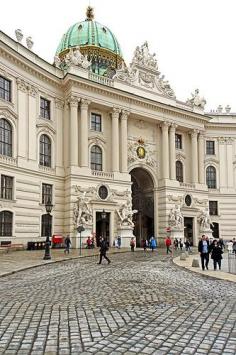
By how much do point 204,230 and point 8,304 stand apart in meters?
42.7

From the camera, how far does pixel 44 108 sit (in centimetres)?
4150

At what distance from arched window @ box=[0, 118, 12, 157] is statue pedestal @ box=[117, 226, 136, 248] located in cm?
1423

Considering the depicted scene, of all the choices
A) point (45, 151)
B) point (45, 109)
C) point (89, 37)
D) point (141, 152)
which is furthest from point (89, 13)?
point (45, 151)

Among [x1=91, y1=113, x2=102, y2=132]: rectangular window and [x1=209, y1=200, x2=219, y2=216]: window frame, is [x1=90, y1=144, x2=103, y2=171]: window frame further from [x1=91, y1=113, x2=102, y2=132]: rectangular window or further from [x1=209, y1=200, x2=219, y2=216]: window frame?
[x1=209, y1=200, x2=219, y2=216]: window frame

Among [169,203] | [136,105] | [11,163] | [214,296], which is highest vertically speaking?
[136,105]

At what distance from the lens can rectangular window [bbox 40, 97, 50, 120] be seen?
4112 centimetres

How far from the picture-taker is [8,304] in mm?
9984

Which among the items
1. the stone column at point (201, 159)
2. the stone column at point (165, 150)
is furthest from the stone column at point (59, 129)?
the stone column at point (201, 159)

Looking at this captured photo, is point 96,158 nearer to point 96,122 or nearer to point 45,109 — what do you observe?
point 96,122

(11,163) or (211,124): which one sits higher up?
(211,124)

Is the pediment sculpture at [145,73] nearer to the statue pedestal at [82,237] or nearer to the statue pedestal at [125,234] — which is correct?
the statue pedestal at [125,234]

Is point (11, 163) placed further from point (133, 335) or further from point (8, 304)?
point (133, 335)

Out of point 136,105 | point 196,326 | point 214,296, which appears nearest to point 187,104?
point 136,105

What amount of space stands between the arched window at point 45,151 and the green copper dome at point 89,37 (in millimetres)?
19172
